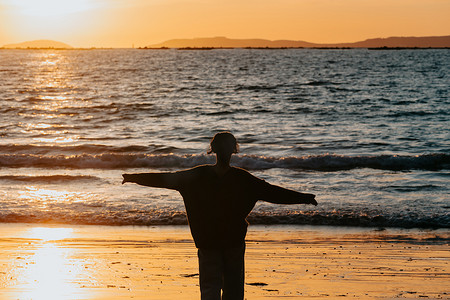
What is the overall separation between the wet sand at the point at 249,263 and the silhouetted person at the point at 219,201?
7.79ft

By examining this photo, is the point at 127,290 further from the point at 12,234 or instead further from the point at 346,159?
the point at 346,159

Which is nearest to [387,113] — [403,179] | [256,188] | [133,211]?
[403,179]

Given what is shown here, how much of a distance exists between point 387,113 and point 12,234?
28.0 meters

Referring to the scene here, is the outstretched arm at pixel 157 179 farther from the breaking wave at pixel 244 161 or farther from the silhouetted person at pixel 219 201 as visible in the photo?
the breaking wave at pixel 244 161

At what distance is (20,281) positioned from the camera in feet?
23.8

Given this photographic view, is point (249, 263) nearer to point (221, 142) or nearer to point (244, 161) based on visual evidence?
point (221, 142)

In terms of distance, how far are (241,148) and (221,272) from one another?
1914 cm

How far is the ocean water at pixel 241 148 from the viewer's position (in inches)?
475

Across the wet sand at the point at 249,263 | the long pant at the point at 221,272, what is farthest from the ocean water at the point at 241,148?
the long pant at the point at 221,272

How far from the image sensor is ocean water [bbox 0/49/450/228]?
12.1m

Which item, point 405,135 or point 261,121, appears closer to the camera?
point 405,135

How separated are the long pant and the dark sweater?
0.06m

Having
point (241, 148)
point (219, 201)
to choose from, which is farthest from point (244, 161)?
point (219, 201)

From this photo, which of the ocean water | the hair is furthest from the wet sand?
the hair
